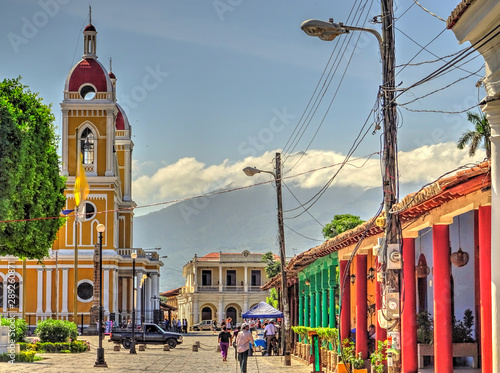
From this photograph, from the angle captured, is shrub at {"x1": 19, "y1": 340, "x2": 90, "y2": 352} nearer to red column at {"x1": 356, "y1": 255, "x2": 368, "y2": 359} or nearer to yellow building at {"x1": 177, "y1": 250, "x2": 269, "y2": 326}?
red column at {"x1": 356, "y1": 255, "x2": 368, "y2": 359}

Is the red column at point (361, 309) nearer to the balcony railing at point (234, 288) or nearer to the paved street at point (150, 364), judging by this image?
the paved street at point (150, 364)

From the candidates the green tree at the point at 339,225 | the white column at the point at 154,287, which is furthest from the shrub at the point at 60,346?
the white column at the point at 154,287

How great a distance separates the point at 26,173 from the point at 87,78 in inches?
1662

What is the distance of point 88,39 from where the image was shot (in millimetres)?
74500

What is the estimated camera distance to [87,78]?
72375mm

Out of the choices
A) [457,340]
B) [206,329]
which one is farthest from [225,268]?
[457,340]

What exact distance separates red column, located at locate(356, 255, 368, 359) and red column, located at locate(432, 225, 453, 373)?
7156 millimetres

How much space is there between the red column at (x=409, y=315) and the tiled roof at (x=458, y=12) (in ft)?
25.7

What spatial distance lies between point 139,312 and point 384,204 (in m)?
67.8

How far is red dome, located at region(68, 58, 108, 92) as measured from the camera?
237 feet

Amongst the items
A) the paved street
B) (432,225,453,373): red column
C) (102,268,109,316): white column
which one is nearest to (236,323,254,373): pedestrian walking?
the paved street

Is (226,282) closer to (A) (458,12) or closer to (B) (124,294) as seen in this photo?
(B) (124,294)

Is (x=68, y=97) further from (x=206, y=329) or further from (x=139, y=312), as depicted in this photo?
(x=206, y=329)

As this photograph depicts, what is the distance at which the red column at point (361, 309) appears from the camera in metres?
22.6
